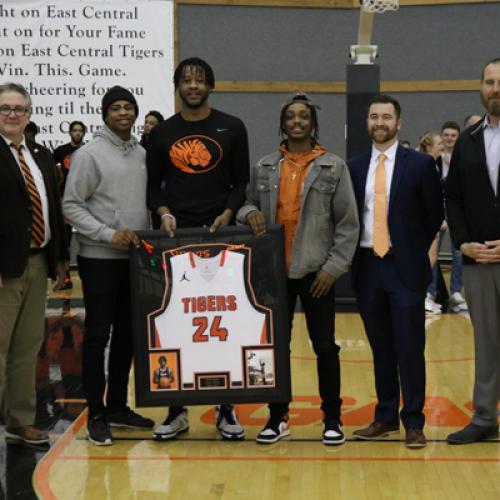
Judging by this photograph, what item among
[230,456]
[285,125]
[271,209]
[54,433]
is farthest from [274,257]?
[54,433]

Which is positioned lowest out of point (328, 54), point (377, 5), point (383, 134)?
point (383, 134)

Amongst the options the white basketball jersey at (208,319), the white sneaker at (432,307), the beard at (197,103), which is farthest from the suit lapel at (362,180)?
the white sneaker at (432,307)

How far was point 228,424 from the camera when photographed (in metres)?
4.60

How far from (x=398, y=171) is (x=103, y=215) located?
4.57ft

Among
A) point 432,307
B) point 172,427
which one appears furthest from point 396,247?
point 432,307

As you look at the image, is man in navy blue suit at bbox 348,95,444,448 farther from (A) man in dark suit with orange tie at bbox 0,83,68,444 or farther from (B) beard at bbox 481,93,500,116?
Result: (A) man in dark suit with orange tie at bbox 0,83,68,444

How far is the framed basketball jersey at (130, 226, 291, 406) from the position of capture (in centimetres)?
441

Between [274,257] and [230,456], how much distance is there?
3.02ft

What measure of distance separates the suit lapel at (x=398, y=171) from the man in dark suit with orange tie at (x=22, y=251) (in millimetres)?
1558

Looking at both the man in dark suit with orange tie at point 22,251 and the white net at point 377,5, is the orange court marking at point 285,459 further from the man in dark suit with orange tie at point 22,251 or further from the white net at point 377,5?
the white net at point 377,5

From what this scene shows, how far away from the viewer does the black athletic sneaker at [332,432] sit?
4.41 metres

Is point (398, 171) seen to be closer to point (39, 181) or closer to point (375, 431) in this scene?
point (375, 431)

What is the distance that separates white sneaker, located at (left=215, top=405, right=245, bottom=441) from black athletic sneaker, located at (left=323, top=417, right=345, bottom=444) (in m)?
0.41

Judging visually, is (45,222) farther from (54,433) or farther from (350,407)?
(350,407)
